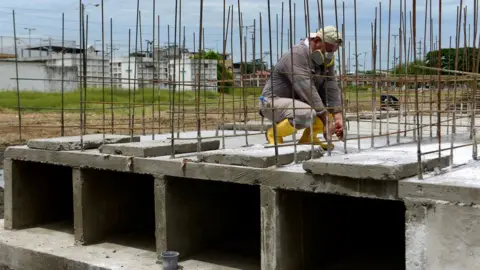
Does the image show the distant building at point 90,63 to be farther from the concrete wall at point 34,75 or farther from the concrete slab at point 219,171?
the concrete slab at point 219,171

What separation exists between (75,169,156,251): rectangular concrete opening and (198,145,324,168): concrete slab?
144 centimetres

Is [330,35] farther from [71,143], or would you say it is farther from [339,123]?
[71,143]

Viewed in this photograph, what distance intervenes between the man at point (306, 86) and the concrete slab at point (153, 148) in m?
0.76

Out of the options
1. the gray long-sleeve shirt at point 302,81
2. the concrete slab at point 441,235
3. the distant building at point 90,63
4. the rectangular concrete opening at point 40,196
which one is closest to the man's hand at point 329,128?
the gray long-sleeve shirt at point 302,81

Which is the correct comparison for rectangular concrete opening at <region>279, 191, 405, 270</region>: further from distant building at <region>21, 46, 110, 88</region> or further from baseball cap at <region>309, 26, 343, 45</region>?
distant building at <region>21, 46, 110, 88</region>

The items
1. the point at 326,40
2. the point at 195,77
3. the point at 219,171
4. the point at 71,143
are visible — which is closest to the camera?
the point at 219,171

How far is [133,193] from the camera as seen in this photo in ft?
22.7

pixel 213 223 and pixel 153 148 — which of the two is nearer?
pixel 153 148

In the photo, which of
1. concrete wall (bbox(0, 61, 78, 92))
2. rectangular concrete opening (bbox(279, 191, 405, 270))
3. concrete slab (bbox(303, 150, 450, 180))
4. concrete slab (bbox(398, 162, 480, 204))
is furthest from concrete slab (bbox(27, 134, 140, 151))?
concrete wall (bbox(0, 61, 78, 92))

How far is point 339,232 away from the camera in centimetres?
582

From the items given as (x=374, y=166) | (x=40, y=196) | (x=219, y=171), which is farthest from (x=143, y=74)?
(x=374, y=166)

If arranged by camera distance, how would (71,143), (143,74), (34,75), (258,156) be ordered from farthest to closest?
(34,75) → (143,74) → (71,143) → (258,156)

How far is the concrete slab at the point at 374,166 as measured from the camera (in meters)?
4.15

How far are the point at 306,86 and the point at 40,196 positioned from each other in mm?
3451
